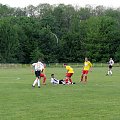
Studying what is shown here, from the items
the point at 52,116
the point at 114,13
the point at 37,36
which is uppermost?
the point at 114,13

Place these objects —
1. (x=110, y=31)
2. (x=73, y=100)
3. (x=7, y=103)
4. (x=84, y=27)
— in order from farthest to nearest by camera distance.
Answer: (x=84, y=27)
(x=110, y=31)
(x=73, y=100)
(x=7, y=103)

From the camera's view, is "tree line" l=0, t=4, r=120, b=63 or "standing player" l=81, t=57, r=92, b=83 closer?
"standing player" l=81, t=57, r=92, b=83

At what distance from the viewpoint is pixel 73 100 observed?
17312mm

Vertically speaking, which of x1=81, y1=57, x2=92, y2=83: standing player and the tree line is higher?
the tree line

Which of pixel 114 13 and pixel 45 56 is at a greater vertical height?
pixel 114 13

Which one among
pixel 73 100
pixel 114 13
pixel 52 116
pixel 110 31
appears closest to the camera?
pixel 52 116

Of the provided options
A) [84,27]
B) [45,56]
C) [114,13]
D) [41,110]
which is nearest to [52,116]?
[41,110]

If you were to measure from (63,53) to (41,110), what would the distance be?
3690 inches

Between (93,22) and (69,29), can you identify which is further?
(69,29)

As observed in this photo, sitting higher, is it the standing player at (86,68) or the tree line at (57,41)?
the tree line at (57,41)

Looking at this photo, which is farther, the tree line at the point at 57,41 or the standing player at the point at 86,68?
the tree line at the point at 57,41

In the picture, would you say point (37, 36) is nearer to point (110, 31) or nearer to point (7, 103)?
point (110, 31)

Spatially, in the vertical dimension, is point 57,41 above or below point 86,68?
above

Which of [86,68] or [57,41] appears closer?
[86,68]
